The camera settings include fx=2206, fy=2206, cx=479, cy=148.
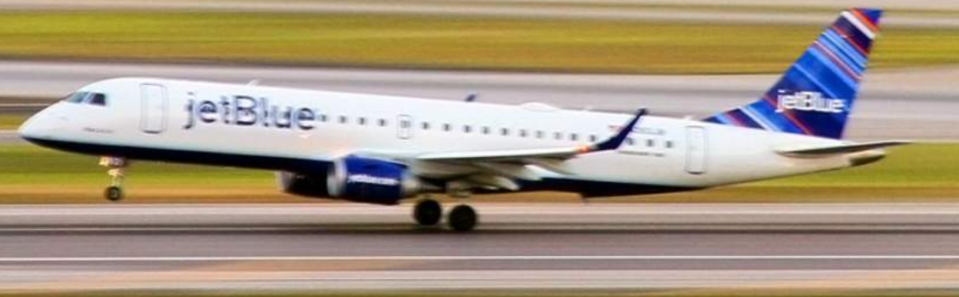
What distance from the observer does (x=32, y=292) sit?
2675 centimetres

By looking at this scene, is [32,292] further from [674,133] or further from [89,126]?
[674,133]

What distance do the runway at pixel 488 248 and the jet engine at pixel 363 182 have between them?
63cm

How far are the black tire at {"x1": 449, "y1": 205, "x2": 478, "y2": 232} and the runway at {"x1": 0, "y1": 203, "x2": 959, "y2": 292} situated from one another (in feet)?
0.89

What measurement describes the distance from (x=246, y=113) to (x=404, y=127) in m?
2.56

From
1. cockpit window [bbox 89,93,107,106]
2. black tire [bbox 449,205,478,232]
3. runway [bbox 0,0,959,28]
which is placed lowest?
black tire [bbox 449,205,478,232]

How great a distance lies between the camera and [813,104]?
37656 mm

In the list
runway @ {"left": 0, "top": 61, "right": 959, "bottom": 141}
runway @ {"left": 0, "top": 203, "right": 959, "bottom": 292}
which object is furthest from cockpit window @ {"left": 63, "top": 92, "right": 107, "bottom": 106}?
runway @ {"left": 0, "top": 61, "right": 959, "bottom": 141}

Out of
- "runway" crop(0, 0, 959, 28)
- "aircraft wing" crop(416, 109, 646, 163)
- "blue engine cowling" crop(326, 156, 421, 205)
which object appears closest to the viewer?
"blue engine cowling" crop(326, 156, 421, 205)

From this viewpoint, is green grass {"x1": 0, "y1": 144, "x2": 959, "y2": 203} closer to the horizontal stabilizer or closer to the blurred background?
the blurred background

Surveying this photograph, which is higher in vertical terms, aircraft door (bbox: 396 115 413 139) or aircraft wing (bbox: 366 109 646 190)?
aircraft door (bbox: 396 115 413 139)

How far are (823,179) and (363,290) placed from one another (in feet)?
63.8

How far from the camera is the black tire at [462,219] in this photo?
1369 inches

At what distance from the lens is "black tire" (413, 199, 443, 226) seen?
35156mm

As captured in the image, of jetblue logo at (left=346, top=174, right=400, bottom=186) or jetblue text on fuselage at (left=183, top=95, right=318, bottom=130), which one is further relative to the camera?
jetblue text on fuselage at (left=183, top=95, right=318, bottom=130)
